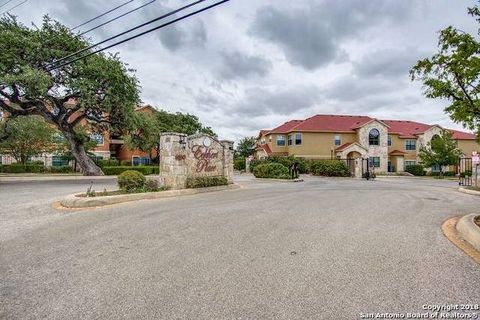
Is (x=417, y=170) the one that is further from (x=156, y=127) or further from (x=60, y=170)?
(x=60, y=170)

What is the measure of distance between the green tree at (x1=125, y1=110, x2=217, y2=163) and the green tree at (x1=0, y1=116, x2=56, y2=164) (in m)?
9.52

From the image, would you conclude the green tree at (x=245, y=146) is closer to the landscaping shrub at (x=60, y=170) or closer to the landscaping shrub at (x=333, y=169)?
the landscaping shrub at (x=333, y=169)

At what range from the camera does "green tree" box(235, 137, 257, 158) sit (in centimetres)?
5856

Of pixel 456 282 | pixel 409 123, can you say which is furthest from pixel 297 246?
pixel 409 123

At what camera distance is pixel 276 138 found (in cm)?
4419

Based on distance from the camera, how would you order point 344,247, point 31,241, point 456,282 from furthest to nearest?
point 31,241
point 344,247
point 456,282

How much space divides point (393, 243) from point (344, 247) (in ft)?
3.64

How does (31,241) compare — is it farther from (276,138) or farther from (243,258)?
Result: (276,138)

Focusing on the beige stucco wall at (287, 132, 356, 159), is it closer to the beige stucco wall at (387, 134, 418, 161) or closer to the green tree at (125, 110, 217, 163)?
the beige stucco wall at (387, 134, 418, 161)

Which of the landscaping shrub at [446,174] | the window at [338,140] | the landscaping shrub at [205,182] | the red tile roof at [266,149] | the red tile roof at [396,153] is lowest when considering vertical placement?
the landscaping shrub at [446,174]

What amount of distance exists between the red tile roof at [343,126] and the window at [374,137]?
5.73ft

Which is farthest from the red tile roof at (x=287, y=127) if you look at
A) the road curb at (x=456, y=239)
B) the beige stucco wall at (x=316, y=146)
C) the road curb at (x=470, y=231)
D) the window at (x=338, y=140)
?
A: the road curb at (x=470, y=231)

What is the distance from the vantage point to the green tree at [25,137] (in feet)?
88.5

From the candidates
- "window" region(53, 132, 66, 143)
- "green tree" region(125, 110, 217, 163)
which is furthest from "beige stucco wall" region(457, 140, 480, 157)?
"window" region(53, 132, 66, 143)
